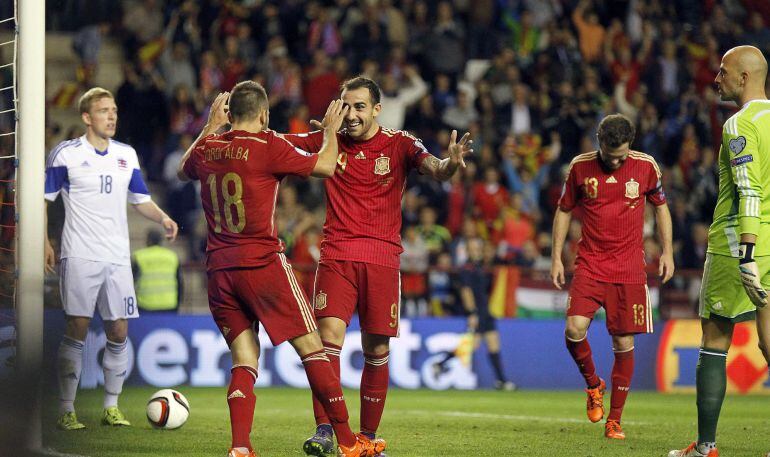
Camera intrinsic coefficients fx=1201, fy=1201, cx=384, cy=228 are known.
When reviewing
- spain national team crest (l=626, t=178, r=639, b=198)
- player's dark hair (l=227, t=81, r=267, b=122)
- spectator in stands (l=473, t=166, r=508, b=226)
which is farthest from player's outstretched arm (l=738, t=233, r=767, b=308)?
spectator in stands (l=473, t=166, r=508, b=226)

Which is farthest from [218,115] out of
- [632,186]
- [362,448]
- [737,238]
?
[632,186]

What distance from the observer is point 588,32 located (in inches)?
759

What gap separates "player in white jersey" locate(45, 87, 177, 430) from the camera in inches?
356

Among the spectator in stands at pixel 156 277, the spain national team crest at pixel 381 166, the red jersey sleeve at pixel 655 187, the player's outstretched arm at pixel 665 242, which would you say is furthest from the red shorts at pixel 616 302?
the spectator in stands at pixel 156 277

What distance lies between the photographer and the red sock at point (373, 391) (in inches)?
297

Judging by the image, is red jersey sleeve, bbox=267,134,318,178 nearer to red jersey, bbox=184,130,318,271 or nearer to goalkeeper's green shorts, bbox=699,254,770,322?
red jersey, bbox=184,130,318,271

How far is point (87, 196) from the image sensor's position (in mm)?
9094

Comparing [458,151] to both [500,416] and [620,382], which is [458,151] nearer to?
[620,382]

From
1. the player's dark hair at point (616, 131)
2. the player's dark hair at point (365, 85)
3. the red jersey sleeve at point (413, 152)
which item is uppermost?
the player's dark hair at point (365, 85)

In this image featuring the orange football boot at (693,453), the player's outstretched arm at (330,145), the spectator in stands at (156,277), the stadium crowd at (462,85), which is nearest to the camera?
the player's outstretched arm at (330,145)

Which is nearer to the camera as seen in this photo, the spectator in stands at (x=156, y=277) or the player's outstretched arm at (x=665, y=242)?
the player's outstretched arm at (x=665, y=242)

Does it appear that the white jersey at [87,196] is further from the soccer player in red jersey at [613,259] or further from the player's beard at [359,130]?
the soccer player in red jersey at [613,259]

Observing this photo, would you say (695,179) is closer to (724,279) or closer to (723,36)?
(723,36)

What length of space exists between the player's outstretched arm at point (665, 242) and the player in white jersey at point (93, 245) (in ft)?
12.1
